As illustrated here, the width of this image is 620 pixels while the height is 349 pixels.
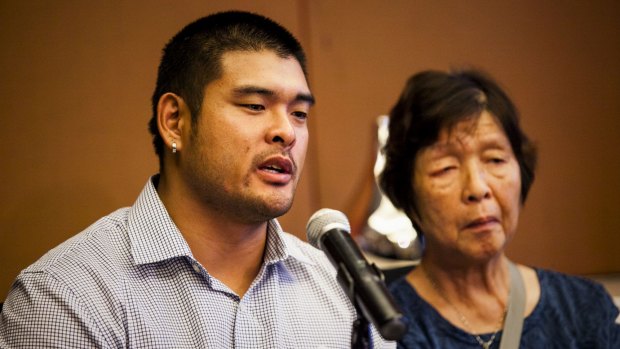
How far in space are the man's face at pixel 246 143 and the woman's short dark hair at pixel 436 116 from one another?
0.40m

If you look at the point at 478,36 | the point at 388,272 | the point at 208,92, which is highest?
the point at 478,36

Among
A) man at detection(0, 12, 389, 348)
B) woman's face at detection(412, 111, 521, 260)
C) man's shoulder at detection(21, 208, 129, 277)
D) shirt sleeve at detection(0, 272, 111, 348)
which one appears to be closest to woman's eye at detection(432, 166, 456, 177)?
woman's face at detection(412, 111, 521, 260)

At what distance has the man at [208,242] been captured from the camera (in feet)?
4.09

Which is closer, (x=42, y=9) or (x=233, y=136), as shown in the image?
(x=233, y=136)

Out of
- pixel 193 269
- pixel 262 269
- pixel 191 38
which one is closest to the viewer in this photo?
pixel 193 269

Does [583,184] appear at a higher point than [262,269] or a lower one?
higher

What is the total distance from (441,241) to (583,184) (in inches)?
47.1

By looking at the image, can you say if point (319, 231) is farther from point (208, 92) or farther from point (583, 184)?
point (583, 184)

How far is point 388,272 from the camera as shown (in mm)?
1978

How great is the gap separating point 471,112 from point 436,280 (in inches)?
21.8

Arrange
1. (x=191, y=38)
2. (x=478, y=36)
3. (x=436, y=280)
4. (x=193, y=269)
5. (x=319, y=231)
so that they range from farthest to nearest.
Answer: (x=478, y=36) → (x=436, y=280) → (x=191, y=38) → (x=193, y=269) → (x=319, y=231)

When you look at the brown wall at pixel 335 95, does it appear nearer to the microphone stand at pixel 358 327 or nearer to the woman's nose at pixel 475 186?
the woman's nose at pixel 475 186

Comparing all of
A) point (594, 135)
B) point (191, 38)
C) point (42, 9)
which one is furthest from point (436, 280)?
point (42, 9)

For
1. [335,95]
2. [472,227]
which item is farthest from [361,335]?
[335,95]
